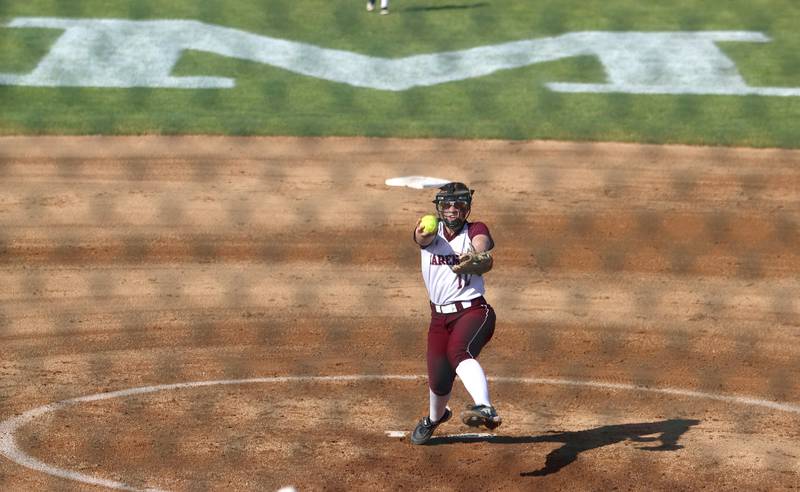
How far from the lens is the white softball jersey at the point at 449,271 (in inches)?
341

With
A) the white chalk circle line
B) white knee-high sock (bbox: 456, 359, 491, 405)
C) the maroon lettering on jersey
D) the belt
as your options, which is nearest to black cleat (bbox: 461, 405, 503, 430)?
white knee-high sock (bbox: 456, 359, 491, 405)

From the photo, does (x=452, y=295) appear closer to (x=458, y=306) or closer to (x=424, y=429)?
(x=458, y=306)

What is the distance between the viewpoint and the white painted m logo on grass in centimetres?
1812

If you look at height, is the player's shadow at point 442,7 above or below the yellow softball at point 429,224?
below

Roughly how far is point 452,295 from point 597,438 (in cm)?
145

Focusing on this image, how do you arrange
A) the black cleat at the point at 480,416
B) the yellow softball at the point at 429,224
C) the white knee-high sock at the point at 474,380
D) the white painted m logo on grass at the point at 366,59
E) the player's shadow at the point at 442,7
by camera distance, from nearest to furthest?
the black cleat at the point at 480,416 → the white knee-high sock at the point at 474,380 → the yellow softball at the point at 429,224 → the white painted m logo on grass at the point at 366,59 → the player's shadow at the point at 442,7

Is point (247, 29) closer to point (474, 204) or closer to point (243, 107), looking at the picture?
point (243, 107)

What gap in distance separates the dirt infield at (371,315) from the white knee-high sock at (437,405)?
0.22 metres

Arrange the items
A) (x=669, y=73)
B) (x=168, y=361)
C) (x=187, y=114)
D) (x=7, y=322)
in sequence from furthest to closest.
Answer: (x=669, y=73), (x=187, y=114), (x=7, y=322), (x=168, y=361)

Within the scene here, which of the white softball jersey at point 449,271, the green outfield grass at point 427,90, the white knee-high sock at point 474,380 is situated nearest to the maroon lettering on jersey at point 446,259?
the white softball jersey at point 449,271

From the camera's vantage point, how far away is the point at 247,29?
2005cm

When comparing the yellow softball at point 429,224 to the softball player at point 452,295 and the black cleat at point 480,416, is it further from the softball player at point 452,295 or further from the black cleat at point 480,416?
the black cleat at point 480,416

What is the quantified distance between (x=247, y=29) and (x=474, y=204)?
22.9 feet

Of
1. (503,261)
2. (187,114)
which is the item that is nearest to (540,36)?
(187,114)
